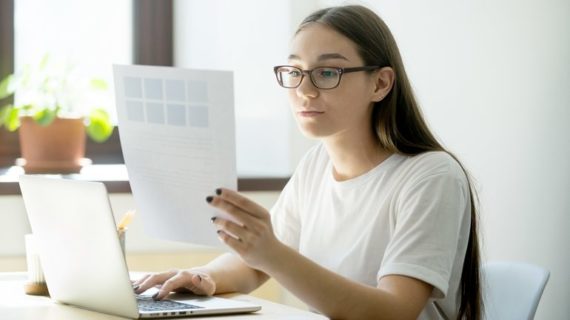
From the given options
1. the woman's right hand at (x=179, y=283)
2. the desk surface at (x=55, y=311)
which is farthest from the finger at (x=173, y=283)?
the desk surface at (x=55, y=311)

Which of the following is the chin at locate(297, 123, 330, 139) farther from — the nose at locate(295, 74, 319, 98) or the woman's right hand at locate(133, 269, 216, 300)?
the woman's right hand at locate(133, 269, 216, 300)

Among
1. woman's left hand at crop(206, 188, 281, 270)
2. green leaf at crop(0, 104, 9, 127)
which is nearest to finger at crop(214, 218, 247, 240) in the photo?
woman's left hand at crop(206, 188, 281, 270)

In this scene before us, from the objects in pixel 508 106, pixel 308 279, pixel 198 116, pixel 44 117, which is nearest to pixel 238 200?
pixel 198 116

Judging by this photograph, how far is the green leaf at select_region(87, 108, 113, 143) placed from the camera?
3.50 metres

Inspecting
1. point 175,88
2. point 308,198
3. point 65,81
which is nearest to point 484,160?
point 308,198

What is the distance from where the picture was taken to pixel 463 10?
10.4 feet

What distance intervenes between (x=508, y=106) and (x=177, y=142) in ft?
5.52

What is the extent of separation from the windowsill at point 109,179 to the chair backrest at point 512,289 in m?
1.47

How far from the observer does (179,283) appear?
193 centimetres

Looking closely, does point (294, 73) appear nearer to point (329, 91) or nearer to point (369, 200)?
point (329, 91)

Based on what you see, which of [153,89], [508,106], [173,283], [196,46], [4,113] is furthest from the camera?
[196,46]

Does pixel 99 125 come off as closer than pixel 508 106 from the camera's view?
No

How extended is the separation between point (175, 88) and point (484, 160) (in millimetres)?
1737

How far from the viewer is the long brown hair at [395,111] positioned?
2.03 m
